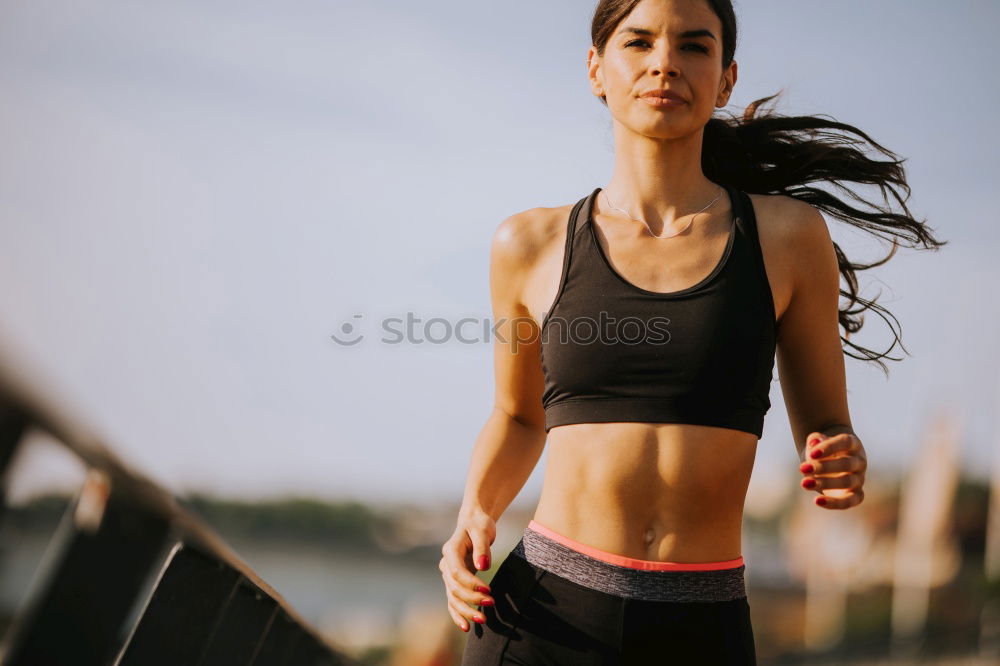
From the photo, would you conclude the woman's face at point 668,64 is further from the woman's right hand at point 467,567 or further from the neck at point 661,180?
the woman's right hand at point 467,567

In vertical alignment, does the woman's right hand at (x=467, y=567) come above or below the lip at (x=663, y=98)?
below

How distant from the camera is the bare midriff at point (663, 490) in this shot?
236 cm

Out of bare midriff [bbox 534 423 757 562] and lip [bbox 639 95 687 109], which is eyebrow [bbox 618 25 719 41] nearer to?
lip [bbox 639 95 687 109]

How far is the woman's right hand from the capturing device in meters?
2.35

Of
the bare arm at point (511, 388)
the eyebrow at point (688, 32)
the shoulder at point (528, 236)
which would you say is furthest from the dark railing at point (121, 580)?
the eyebrow at point (688, 32)

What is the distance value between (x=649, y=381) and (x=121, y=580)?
1.25 meters

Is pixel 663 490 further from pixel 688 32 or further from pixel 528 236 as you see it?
pixel 688 32

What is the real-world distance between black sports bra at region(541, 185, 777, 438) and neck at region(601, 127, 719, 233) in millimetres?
200

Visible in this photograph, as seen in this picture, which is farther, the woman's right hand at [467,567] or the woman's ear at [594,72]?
the woman's ear at [594,72]

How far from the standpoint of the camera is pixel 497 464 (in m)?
2.80

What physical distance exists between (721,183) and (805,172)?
0.86 feet

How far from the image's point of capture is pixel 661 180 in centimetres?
276

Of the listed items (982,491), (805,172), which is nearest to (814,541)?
(982,491)

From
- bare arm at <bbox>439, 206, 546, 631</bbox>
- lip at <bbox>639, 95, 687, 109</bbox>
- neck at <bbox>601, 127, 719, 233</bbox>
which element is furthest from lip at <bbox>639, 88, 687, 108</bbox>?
bare arm at <bbox>439, 206, 546, 631</bbox>
